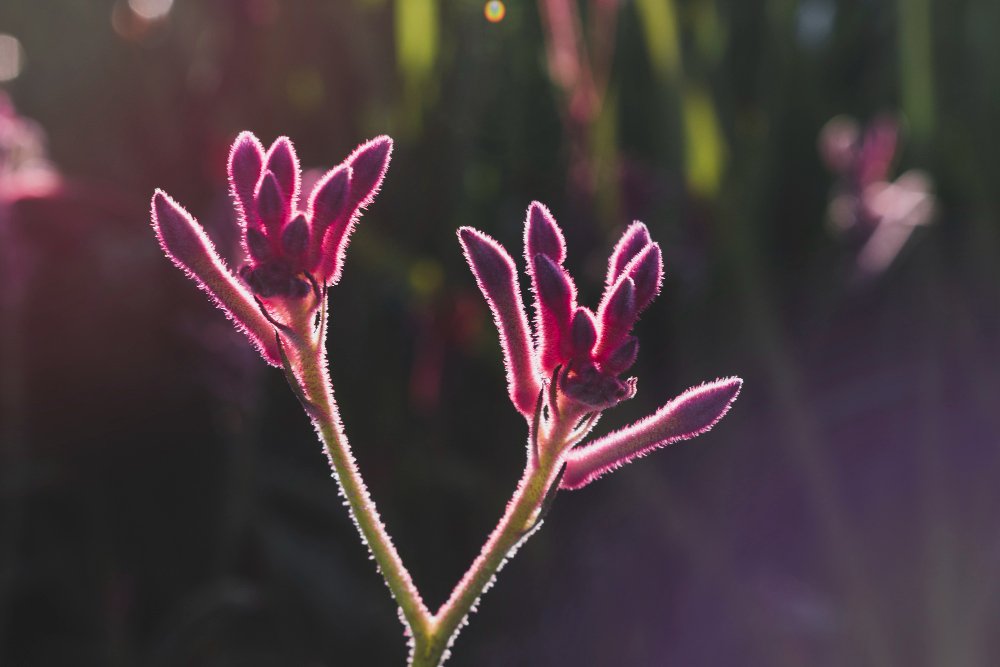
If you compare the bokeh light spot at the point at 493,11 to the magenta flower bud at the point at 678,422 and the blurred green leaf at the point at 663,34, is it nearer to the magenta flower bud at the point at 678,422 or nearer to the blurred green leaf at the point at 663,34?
the blurred green leaf at the point at 663,34

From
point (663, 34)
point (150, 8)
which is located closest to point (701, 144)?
point (663, 34)

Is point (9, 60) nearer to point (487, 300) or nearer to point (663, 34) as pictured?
point (663, 34)

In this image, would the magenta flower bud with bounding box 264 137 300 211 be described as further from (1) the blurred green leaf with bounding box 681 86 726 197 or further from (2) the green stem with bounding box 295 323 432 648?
(1) the blurred green leaf with bounding box 681 86 726 197

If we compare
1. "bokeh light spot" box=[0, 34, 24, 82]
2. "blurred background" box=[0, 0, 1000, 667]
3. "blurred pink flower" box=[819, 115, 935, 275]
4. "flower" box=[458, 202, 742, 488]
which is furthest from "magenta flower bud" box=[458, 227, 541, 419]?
"bokeh light spot" box=[0, 34, 24, 82]

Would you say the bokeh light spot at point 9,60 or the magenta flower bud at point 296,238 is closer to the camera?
the magenta flower bud at point 296,238

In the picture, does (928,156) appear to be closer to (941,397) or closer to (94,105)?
(941,397)

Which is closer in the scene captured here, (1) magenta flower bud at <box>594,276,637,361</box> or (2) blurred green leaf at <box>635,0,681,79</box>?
(1) magenta flower bud at <box>594,276,637,361</box>

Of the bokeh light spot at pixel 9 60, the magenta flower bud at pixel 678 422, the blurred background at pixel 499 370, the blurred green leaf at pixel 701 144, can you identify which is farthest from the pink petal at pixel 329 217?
the bokeh light spot at pixel 9 60

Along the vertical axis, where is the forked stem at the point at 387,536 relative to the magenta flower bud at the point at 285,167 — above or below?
below
